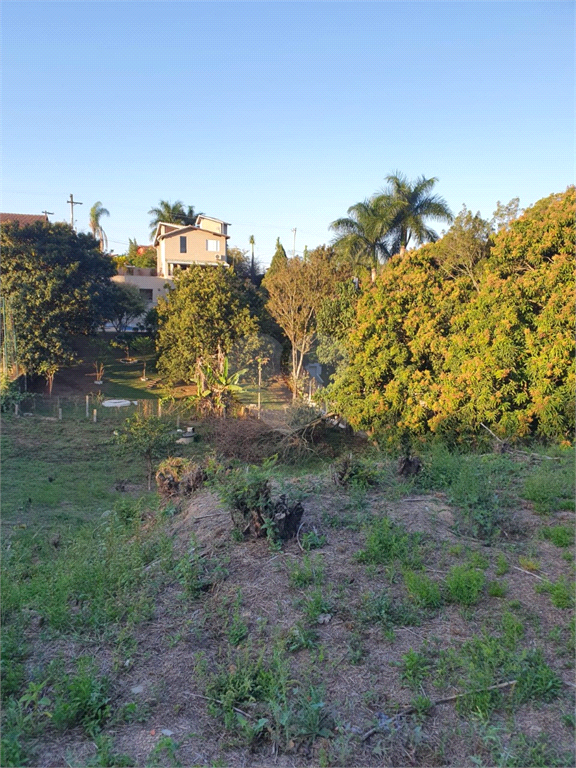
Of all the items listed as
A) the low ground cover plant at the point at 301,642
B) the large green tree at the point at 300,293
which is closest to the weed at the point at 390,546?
the low ground cover plant at the point at 301,642

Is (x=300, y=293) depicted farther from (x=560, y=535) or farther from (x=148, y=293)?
(x=560, y=535)

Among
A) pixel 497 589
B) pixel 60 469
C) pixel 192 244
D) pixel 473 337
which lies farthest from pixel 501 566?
pixel 192 244

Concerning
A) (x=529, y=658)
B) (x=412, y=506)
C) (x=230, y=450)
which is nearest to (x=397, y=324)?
(x=230, y=450)

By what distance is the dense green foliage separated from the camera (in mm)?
10750

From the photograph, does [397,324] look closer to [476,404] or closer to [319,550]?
[476,404]

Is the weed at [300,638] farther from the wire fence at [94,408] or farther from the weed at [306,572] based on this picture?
the wire fence at [94,408]

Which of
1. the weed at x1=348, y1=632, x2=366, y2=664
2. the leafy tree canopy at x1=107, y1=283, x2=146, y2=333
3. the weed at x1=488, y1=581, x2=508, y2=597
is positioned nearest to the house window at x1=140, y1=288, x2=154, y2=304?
the leafy tree canopy at x1=107, y1=283, x2=146, y2=333

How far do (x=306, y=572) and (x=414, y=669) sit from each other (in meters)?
1.13

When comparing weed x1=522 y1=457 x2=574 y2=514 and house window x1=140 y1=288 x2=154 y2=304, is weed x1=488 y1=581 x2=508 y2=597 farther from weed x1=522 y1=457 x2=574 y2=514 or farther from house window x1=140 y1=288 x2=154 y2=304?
house window x1=140 y1=288 x2=154 y2=304

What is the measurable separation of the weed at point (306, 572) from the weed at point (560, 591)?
4.79ft

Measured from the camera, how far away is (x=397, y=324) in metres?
13.5

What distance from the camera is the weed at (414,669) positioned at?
315 centimetres

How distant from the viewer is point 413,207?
24.0m

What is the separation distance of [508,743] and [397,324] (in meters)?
11.2
